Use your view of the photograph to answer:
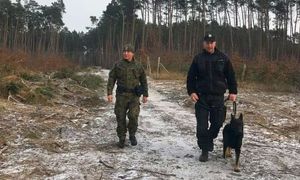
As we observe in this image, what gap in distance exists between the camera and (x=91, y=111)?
38.1 ft

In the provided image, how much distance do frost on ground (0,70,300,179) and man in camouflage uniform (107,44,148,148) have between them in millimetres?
579

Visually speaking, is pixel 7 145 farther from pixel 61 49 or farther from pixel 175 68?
pixel 61 49

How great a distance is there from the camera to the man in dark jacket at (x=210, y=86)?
6578 millimetres

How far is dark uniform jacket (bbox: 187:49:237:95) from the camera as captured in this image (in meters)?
6.57

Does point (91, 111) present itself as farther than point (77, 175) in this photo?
Yes

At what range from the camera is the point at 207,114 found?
22.0ft

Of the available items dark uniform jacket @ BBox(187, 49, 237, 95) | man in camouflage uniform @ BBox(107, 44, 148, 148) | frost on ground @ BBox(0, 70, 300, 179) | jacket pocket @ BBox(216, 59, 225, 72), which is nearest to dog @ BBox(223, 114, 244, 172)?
frost on ground @ BBox(0, 70, 300, 179)

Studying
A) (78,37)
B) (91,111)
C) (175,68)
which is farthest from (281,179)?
(78,37)

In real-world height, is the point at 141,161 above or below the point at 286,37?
below

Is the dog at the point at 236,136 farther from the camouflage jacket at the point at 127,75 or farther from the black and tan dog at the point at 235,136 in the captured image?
the camouflage jacket at the point at 127,75

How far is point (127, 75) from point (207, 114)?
1647mm

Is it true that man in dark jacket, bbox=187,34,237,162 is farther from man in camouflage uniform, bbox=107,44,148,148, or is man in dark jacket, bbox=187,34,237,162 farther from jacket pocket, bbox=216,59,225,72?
man in camouflage uniform, bbox=107,44,148,148

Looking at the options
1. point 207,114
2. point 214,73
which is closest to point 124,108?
point 207,114

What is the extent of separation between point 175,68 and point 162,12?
1639 inches
